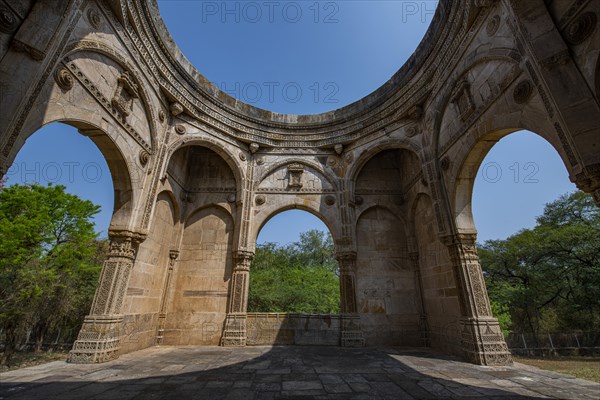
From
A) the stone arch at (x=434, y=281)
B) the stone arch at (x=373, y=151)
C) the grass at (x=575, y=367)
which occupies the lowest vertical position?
the grass at (x=575, y=367)

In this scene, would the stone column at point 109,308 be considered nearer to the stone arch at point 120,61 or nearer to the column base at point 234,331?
the stone arch at point 120,61

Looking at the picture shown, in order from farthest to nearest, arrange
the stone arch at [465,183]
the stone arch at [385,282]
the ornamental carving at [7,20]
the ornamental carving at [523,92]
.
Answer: the stone arch at [385,282]
the stone arch at [465,183]
the ornamental carving at [523,92]
the ornamental carving at [7,20]

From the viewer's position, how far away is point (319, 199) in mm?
10797

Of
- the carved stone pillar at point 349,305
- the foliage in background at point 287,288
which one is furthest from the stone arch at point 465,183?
the foliage in background at point 287,288

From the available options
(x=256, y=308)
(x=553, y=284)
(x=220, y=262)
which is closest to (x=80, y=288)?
(x=256, y=308)

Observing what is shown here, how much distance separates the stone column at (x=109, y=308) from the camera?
586cm

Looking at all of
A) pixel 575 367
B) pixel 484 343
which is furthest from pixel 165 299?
pixel 575 367

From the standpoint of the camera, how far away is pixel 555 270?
703 inches

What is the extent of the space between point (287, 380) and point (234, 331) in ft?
16.2

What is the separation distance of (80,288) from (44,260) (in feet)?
18.9

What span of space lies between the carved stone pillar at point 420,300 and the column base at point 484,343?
239 centimetres

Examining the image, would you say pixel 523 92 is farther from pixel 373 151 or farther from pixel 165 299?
pixel 165 299

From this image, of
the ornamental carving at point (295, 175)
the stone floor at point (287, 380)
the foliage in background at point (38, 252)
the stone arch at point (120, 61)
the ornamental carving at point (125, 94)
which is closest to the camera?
the stone floor at point (287, 380)

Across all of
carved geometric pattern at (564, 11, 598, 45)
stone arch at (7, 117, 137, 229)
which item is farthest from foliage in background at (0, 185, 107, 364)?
carved geometric pattern at (564, 11, 598, 45)
